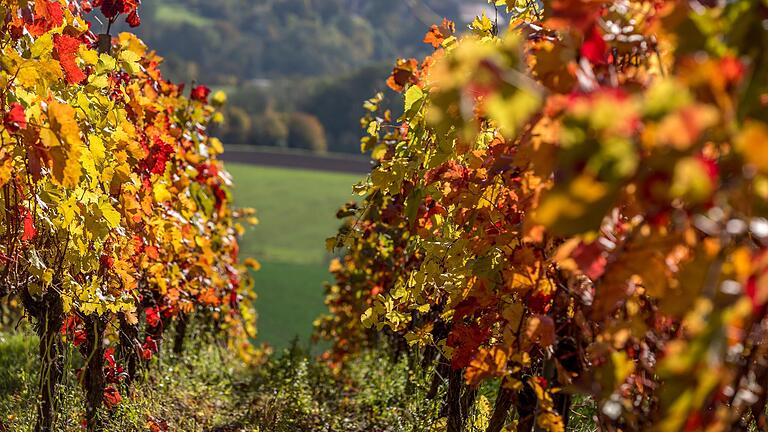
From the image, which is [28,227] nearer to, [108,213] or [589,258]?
[108,213]

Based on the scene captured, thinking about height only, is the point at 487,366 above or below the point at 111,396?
above

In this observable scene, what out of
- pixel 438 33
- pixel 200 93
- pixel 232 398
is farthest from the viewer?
pixel 232 398

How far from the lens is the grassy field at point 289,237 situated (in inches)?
636

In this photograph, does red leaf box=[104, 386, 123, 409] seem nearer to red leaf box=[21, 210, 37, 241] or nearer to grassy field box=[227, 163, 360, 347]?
red leaf box=[21, 210, 37, 241]

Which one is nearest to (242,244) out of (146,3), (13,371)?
(13,371)

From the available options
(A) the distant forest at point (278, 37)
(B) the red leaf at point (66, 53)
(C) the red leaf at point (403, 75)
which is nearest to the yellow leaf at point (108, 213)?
(B) the red leaf at point (66, 53)

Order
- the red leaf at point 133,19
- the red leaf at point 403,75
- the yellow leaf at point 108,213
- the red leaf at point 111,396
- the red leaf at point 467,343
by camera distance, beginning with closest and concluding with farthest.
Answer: the red leaf at point 467,343, the yellow leaf at point 108,213, the red leaf at point 133,19, the red leaf at point 111,396, the red leaf at point 403,75

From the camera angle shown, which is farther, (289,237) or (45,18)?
(289,237)

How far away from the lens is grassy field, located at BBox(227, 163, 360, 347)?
1616 cm

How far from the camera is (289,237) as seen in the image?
100ft

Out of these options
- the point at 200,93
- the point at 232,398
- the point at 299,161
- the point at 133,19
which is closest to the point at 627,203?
the point at 133,19

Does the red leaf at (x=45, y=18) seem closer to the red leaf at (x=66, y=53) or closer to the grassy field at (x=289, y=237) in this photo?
the red leaf at (x=66, y=53)


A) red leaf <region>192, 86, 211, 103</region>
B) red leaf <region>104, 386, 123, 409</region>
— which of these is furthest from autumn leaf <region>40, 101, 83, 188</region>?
red leaf <region>192, 86, 211, 103</region>

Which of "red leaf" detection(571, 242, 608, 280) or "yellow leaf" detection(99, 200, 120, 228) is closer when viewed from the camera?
"red leaf" detection(571, 242, 608, 280)
